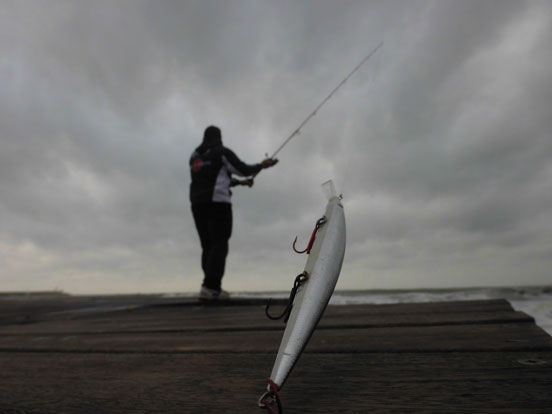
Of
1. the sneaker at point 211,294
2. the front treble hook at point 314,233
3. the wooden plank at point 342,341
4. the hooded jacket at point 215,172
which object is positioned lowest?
the wooden plank at point 342,341

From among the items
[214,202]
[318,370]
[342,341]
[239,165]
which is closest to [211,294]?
[214,202]

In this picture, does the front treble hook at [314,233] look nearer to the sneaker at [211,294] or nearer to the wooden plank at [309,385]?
the wooden plank at [309,385]

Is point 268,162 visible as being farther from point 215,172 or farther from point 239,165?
point 215,172

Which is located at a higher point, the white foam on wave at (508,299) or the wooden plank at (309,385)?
the white foam on wave at (508,299)

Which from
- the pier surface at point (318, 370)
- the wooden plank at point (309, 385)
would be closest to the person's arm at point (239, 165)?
the pier surface at point (318, 370)

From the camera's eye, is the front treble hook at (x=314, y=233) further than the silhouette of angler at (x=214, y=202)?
No

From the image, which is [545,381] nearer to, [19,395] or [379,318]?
[379,318]

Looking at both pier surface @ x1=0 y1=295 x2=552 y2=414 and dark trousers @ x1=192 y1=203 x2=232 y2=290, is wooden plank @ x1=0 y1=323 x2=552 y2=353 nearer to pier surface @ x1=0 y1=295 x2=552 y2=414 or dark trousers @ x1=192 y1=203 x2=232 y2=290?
pier surface @ x1=0 y1=295 x2=552 y2=414

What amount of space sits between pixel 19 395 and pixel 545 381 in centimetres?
164

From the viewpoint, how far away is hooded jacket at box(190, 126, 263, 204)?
4.57m

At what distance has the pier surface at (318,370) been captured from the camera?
957 millimetres

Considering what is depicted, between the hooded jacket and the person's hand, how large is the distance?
0.06m

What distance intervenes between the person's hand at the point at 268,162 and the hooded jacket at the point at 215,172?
64 millimetres

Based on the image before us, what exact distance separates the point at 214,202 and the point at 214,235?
41cm
